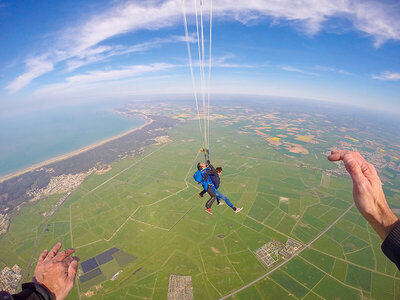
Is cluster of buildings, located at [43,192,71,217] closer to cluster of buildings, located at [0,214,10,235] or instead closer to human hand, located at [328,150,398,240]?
cluster of buildings, located at [0,214,10,235]

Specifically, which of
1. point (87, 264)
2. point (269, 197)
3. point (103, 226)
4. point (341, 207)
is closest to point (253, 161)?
point (269, 197)

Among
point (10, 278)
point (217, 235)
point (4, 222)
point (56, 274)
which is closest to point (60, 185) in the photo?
point (4, 222)

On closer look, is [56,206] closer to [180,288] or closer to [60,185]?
[60,185]

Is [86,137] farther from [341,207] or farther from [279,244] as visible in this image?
[341,207]

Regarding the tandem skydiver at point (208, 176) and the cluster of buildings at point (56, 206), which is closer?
the tandem skydiver at point (208, 176)

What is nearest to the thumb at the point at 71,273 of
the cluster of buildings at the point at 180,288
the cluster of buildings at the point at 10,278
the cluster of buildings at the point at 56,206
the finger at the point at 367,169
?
the finger at the point at 367,169

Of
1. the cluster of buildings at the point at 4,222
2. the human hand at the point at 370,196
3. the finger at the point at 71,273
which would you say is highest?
the human hand at the point at 370,196

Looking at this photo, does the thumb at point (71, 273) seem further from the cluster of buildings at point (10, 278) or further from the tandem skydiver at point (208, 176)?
the cluster of buildings at point (10, 278)
